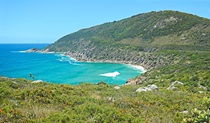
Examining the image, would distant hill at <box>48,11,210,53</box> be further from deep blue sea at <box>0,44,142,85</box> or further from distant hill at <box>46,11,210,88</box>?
deep blue sea at <box>0,44,142,85</box>

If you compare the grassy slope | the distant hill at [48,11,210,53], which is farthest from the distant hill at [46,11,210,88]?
the grassy slope

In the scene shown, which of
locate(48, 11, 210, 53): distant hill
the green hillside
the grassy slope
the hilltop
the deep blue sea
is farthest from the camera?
locate(48, 11, 210, 53): distant hill

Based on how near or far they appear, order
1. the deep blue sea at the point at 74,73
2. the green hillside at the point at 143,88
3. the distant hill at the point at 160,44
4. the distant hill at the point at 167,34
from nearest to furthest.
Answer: the green hillside at the point at 143,88 → the deep blue sea at the point at 74,73 → the distant hill at the point at 160,44 → the distant hill at the point at 167,34

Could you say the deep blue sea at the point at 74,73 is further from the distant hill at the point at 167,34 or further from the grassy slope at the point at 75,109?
the grassy slope at the point at 75,109

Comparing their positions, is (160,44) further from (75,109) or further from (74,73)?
(75,109)

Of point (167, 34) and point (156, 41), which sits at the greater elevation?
point (167, 34)

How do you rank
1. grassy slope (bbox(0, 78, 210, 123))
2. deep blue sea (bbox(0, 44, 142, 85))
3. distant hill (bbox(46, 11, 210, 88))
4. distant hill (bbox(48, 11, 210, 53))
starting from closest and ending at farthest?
grassy slope (bbox(0, 78, 210, 123)), deep blue sea (bbox(0, 44, 142, 85)), distant hill (bbox(46, 11, 210, 88)), distant hill (bbox(48, 11, 210, 53))

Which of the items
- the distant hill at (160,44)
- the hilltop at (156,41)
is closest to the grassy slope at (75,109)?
the distant hill at (160,44)

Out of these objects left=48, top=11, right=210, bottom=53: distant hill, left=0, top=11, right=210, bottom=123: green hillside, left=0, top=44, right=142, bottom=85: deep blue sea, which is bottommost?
left=0, top=44, right=142, bottom=85: deep blue sea

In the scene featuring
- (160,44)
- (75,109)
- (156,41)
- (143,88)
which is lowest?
(143,88)

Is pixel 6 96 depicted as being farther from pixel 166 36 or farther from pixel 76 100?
pixel 166 36

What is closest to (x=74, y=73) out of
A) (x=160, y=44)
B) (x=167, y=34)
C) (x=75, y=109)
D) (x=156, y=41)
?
(x=160, y=44)

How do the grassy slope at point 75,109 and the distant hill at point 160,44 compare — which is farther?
the distant hill at point 160,44
